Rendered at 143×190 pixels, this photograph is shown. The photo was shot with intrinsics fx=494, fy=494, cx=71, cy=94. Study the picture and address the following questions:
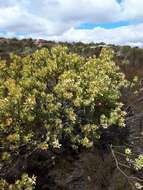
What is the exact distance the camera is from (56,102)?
1438 cm

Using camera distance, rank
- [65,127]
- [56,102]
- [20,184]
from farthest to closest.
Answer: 1. [56,102]
2. [65,127]
3. [20,184]

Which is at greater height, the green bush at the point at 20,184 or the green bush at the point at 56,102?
the green bush at the point at 56,102

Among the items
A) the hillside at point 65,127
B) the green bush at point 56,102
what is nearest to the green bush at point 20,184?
the hillside at point 65,127

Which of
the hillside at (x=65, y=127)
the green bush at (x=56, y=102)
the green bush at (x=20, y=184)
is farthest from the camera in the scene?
the hillside at (x=65, y=127)

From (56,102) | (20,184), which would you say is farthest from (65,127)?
(20,184)

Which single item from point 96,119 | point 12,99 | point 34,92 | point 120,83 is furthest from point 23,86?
point 120,83

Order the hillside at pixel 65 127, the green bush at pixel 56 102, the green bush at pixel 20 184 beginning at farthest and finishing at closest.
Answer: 1. the hillside at pixel 65 127
2. the green bush at pixel 56 102
3. the green bush at pixel 20 184

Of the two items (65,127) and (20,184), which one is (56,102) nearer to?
(65,127)

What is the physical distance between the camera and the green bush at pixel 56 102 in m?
13.3

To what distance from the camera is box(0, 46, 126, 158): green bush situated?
13336 mm

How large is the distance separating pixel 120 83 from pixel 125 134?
173cm

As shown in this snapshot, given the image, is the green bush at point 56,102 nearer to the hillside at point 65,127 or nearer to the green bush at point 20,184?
the hillside at point 65,127

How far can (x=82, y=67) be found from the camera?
1566cm

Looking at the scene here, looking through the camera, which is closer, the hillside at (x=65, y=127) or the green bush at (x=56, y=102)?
the green bush at (x=56, y=102)
